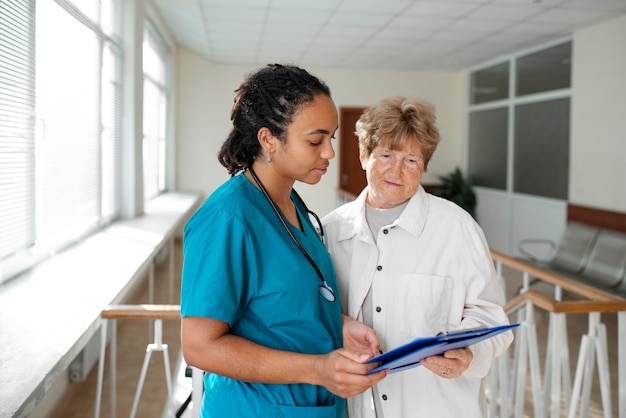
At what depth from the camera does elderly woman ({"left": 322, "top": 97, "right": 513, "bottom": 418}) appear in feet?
5.11

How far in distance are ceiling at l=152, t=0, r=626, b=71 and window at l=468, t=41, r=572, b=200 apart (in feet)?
1.13

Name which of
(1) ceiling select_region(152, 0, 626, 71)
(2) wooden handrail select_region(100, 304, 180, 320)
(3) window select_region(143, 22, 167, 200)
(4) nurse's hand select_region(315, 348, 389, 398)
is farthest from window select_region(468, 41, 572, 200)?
(4) nurse's hand select_region(315, 348, 389, 398)

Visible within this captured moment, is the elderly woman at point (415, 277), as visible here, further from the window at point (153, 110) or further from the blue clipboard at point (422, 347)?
the window at point (153, 110)

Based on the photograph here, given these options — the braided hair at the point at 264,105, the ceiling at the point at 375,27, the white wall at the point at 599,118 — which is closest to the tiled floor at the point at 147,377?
the white wall at the point at 599,118

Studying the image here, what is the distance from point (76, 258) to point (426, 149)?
242 centimetres

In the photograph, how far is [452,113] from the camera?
34.1 ft

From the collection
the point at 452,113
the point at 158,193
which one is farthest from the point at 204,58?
the point at 452,113

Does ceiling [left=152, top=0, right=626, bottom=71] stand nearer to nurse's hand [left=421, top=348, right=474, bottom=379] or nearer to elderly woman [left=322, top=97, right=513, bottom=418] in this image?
elderly woman [left=322, top=97, right=513, bottom=418]

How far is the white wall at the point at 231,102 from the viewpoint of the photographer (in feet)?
32.0

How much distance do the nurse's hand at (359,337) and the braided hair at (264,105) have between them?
19.6 inches

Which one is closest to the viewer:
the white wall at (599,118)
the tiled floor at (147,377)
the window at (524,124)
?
the tiled floor at (147,377)

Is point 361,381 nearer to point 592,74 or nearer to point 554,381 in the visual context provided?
point 554,381

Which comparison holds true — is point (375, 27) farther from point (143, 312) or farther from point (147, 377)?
point (143, 312)

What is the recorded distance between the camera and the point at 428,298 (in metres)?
1.57
